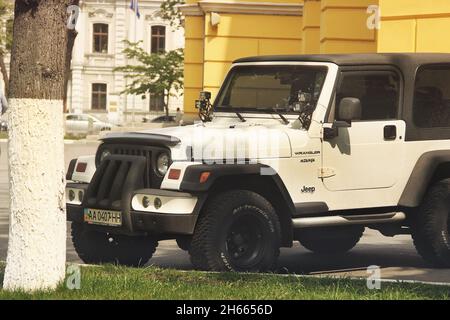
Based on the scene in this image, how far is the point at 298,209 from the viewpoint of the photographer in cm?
1037

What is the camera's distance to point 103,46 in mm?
75750

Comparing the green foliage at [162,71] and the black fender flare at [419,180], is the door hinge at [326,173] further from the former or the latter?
the green foliage at [162,71]

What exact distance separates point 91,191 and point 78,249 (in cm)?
81

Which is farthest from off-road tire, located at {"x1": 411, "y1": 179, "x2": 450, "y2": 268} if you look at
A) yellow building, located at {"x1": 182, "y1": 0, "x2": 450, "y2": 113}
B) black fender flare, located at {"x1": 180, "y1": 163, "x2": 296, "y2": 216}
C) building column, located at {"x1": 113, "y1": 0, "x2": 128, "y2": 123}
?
building column, located at {"x1": 113, "y1": 0, "x2": 128, "y2": 123}

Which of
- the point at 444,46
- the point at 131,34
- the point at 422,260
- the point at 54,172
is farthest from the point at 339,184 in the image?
the point at 131,34

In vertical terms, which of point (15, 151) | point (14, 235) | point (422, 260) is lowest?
point (422, 260)

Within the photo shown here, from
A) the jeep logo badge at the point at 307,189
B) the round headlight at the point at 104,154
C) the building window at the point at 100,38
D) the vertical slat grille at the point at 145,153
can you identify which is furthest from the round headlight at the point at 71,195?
the building window at the point at 100,38

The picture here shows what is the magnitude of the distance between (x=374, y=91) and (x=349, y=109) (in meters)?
0.70

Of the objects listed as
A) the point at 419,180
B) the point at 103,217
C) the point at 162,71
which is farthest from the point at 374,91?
the point at 162,71

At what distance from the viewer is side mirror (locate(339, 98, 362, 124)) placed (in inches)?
412

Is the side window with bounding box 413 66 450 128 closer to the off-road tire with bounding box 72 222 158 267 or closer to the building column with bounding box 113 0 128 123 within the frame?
the off-road tire with bounding box 72 222 158 267

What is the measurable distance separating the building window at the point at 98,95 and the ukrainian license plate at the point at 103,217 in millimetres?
65379

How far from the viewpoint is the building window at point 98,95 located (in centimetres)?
7519
